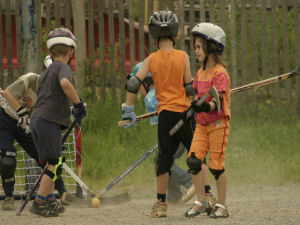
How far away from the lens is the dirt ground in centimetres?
587

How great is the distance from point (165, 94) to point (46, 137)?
0.97 meters

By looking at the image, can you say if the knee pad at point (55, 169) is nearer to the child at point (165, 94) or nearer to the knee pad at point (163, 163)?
the child at point (165, 94)

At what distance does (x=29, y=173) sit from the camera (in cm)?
778

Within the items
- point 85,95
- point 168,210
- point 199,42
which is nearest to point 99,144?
point 85,95

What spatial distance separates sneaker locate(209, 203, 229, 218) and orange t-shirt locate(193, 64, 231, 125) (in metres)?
0.62

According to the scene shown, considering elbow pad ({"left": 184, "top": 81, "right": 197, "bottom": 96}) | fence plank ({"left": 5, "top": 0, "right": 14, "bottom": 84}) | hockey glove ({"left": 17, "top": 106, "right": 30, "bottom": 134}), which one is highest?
fence plank ({"left": 5, "top": 0, "right": 14, "bottom": 84})

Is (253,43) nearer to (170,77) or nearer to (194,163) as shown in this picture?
(170,77)

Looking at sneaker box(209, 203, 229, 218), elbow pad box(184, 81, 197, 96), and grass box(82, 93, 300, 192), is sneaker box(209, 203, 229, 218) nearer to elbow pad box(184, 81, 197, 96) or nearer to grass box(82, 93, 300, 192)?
elbow pad box(184, 81, 197, 96)

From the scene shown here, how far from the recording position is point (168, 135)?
6219 mm

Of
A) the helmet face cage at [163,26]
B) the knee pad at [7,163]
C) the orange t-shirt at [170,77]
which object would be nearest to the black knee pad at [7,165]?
the knee pad at [7,163]

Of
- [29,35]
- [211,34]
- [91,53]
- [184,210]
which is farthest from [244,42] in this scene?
[211,34]

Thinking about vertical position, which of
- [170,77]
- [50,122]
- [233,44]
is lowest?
[50,122]

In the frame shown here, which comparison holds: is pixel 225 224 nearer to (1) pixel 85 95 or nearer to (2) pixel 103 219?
(2) pixel 103 219

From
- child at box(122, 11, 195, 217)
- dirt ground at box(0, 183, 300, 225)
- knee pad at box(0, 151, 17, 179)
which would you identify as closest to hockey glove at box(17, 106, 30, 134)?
knee pad at box(0, 151, 17, 179)
